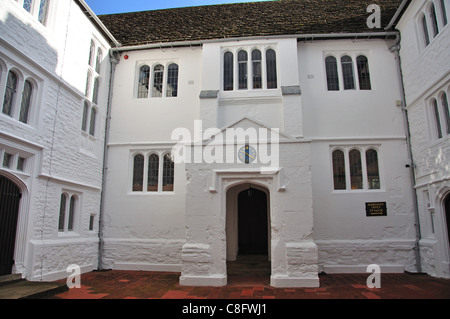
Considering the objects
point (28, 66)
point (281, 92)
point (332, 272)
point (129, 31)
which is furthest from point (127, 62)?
point (332, 272)

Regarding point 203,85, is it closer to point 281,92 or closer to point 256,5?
point 281,92

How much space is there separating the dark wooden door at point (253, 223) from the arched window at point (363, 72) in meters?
6.02

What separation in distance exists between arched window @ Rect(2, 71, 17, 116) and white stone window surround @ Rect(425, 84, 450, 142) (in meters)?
12.5

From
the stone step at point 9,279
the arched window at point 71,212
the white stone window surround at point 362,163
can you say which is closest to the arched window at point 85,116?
the arched window at point 71,212

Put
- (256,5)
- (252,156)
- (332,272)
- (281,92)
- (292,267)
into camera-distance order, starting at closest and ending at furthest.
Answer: (292,267)
(252,156)
(332,272)
(281,92)
(256,5)

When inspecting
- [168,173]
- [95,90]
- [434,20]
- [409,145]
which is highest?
[434,20]

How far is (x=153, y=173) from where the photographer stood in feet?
42.1

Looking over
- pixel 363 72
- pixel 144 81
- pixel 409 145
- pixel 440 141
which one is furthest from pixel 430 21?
pixel 144 81

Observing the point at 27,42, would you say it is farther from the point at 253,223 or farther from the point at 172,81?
the point at 253,223

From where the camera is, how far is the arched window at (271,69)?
42.4 ft

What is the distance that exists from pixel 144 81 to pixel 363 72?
9.28 metres

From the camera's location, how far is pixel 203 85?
1276cm

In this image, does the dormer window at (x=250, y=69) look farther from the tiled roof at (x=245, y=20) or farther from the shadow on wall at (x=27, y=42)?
the shadow on wall at (x=27, y=42)

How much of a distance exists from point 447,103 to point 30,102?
12.5 metres
